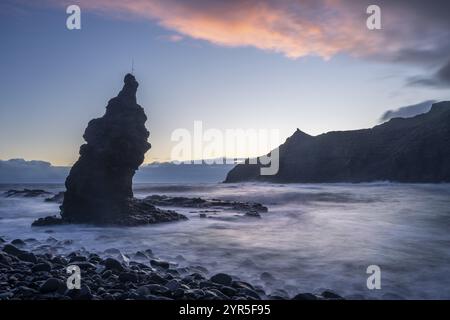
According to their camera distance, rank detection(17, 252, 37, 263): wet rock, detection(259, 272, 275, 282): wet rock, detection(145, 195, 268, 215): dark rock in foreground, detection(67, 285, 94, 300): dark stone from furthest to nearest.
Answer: detection(145, 195, 268, 215): dark rock in foreground < detection(17, 252, 37, 263): wet rock < detection(259, 272, 275, 282): wet rock < detection(67, 285, 94, 300): dark stone

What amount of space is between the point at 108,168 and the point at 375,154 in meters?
108

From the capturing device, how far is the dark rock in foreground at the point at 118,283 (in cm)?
800

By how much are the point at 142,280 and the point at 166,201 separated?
34.5 m

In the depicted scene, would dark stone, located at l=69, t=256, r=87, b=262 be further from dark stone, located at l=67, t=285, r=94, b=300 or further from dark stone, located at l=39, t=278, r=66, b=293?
dark stone, located at l=67, t=285, r=94, b=300

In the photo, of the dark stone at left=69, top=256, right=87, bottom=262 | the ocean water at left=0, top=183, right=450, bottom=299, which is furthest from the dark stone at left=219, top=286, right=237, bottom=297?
the dark stone at left=69, top=256, right=87, bottom=262

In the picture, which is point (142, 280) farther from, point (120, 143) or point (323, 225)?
point (323, 225)

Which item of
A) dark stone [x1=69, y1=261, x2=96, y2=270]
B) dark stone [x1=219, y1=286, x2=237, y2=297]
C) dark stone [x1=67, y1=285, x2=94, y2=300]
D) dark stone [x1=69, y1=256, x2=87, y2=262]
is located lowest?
dark stone [x1=69, y1=256, x2=87, y2=262]

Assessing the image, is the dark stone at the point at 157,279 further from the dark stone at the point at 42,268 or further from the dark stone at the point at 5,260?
the dark stone at the point at 5,260

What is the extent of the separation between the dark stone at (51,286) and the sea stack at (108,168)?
14.2m

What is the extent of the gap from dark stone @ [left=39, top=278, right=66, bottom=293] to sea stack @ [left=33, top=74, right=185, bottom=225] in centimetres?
1418

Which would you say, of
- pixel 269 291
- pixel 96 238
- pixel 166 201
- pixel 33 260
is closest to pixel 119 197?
pixel 96 238

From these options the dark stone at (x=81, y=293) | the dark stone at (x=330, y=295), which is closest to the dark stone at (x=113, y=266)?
the dark stone at (x=81, y=293)

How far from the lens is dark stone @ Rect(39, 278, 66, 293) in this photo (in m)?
8.19

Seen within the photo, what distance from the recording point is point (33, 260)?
1166 cm
